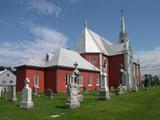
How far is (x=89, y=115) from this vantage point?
1259 centimetres

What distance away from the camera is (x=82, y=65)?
135ft

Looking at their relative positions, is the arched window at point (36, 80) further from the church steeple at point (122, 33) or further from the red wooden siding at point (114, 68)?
the church steeple at point (122, 33)

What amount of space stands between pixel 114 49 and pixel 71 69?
1824 cm

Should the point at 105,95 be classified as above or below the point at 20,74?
below

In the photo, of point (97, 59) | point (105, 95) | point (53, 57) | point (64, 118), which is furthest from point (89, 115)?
point (97, 59)

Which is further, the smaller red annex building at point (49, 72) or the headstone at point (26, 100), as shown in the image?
the smaller red annex building at point (49, 72)

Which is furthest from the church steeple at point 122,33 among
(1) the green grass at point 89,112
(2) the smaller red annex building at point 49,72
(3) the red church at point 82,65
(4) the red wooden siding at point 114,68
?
(1) the green grass at point 89,112

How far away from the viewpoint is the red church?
118 ft

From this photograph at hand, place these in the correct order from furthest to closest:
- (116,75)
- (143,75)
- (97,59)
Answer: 1. (143,75)
2. (116,75)
3. (97,59)

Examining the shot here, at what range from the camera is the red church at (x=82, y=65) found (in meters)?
36.0

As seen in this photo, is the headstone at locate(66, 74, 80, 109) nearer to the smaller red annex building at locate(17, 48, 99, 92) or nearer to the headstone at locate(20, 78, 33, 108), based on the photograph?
the headstone at locate(20, 78, 33, 108)

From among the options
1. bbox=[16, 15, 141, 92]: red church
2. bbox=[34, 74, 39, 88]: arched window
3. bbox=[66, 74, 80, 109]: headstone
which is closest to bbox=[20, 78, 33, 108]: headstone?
bbox=[66, 74, 80, 109]: headstone

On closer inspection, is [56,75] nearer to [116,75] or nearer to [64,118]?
[116,75]

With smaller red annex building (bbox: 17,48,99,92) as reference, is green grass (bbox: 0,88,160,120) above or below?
below
